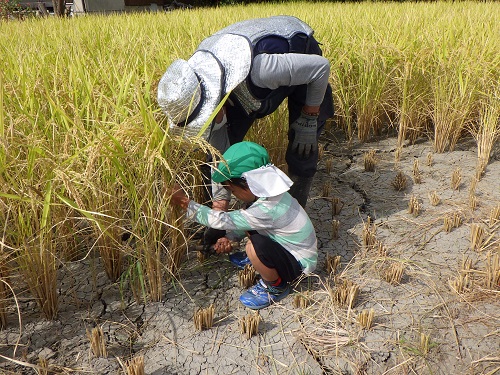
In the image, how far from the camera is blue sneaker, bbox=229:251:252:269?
175 centimetres

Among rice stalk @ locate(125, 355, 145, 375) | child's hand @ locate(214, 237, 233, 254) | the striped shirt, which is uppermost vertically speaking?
the striped shirt

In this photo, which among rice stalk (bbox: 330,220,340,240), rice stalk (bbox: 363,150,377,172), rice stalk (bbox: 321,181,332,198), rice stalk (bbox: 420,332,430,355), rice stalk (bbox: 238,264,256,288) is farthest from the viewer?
rice stalk (bbox: 363,150,377,172)

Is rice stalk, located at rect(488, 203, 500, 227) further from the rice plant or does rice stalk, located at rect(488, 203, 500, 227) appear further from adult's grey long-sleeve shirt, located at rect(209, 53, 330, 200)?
adult's grey long-sleeve shirt, located at rect(209, 53, 330, 200)

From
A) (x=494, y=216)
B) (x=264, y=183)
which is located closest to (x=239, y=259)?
(x=264, y=183)

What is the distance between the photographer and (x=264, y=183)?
1.44 metres

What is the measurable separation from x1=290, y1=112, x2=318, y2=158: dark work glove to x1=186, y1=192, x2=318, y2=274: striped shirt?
39 cm

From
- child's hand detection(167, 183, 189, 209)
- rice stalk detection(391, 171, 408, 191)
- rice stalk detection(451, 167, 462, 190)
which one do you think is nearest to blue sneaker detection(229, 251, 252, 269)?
child's hand detection(167, 183, 189, 209)

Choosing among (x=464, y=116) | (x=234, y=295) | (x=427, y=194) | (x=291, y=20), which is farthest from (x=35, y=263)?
(x=464, y=116)

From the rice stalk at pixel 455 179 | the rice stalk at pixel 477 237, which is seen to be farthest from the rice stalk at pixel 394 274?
the rice stalk at pixel 455 179

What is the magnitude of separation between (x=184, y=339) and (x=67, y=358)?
1.20 ft

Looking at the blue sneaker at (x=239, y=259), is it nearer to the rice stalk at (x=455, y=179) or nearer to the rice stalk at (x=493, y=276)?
the rice stalk at (x=493, y=276)

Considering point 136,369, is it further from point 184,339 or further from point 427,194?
point 427,194

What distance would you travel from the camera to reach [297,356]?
1.34 metres

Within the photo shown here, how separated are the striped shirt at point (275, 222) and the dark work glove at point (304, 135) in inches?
15.3
